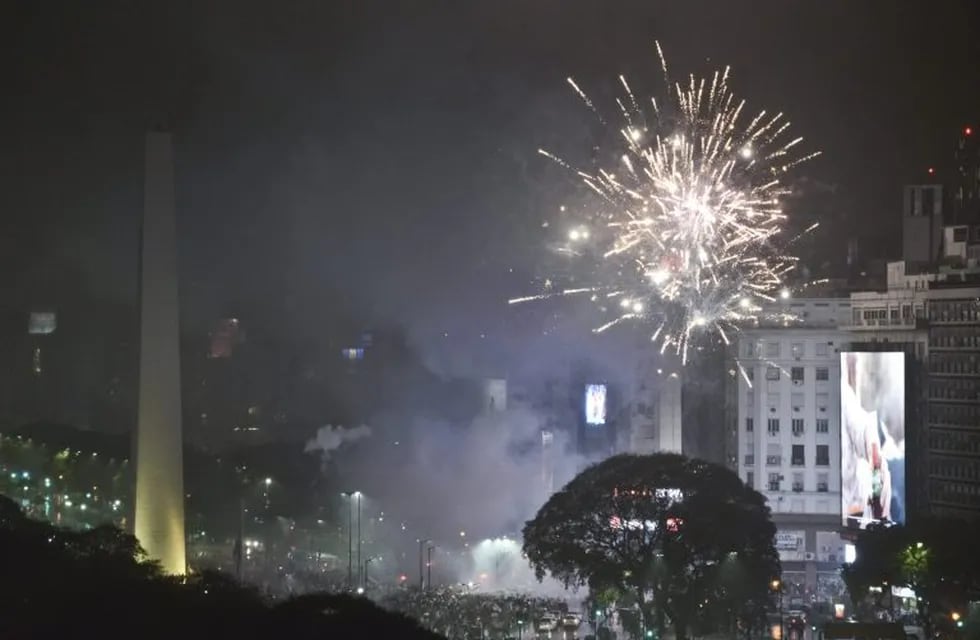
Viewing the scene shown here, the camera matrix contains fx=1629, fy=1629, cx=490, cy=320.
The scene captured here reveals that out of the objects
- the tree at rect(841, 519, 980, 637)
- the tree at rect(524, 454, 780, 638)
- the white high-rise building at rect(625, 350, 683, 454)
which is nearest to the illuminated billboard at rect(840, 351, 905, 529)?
the tree at rect(841, 519, 980, 637)

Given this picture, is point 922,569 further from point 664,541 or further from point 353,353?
point 353,353

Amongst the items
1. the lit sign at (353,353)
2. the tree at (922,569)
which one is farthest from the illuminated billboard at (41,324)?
the tree at (922,569)

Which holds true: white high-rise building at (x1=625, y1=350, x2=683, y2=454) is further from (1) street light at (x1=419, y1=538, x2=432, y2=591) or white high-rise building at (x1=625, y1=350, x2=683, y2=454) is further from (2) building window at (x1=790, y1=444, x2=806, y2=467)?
(1) street light at (x1=419, y1=538, x2=432, y2=591)

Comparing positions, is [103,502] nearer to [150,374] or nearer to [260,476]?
[260,476]

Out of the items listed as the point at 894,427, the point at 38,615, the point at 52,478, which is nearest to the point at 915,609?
the point at 894,427

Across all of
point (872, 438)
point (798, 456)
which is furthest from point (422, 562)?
point (798, 456)

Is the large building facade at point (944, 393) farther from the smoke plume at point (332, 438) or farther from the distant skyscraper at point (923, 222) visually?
the smoke plume at point (332, 438)
